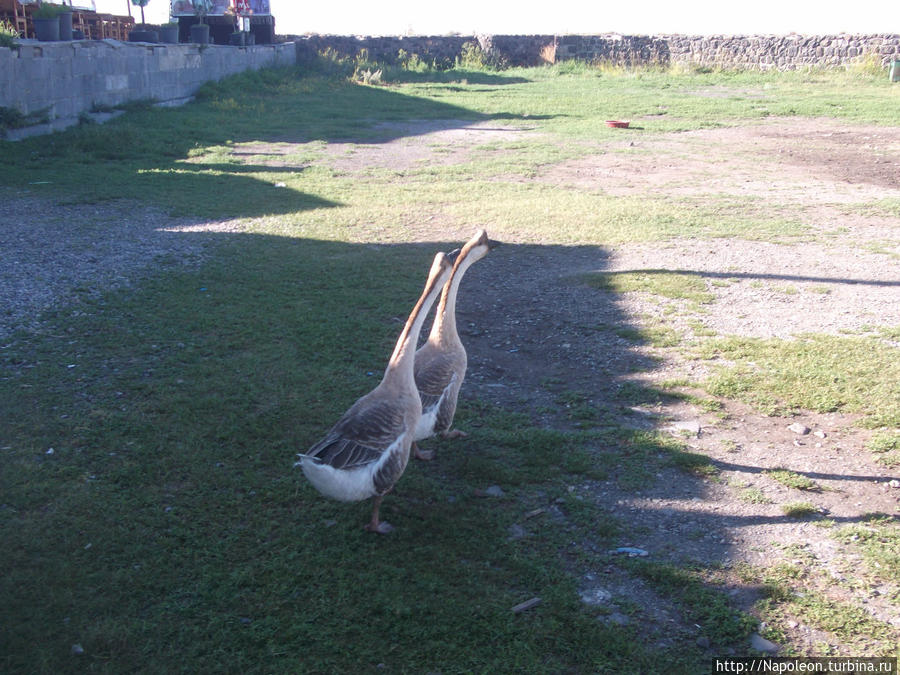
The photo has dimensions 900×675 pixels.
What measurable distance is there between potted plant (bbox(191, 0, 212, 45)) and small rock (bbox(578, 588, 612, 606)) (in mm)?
23311

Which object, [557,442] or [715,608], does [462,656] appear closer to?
[715,608]

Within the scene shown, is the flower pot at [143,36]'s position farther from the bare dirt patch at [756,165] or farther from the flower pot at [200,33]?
the bare dirt patch at [756,165]

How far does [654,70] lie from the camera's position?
2783cm

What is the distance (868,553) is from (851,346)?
2.71 m

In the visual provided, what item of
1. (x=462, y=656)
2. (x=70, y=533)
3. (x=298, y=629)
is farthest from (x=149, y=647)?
(x=462, y=656)

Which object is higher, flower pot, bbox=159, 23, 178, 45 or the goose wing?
flower pot, bbox=159, 23, 178, 45

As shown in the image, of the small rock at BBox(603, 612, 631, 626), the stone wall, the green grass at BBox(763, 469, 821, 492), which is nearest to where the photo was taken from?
the small rock at BBox(603, 612, 631, 626)

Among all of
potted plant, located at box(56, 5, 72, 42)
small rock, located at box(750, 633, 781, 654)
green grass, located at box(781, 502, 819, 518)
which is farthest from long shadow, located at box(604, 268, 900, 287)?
potted plant, located at box(56, 5, 72, 42)

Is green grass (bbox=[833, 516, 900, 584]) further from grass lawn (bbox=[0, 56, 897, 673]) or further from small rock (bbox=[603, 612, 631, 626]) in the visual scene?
small rock (bbox=[603, 612, 631, 626])

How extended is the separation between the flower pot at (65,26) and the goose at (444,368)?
1518 centimetres

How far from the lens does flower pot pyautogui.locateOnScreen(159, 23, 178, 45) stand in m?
21.2

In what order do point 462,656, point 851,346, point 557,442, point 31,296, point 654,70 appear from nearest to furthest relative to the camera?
point 462,656 < point 557,442 < point 851,346 < point 31,296 < point 654,70

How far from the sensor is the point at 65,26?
15891 millimetres

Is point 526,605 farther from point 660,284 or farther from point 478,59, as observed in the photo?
point 478,59
